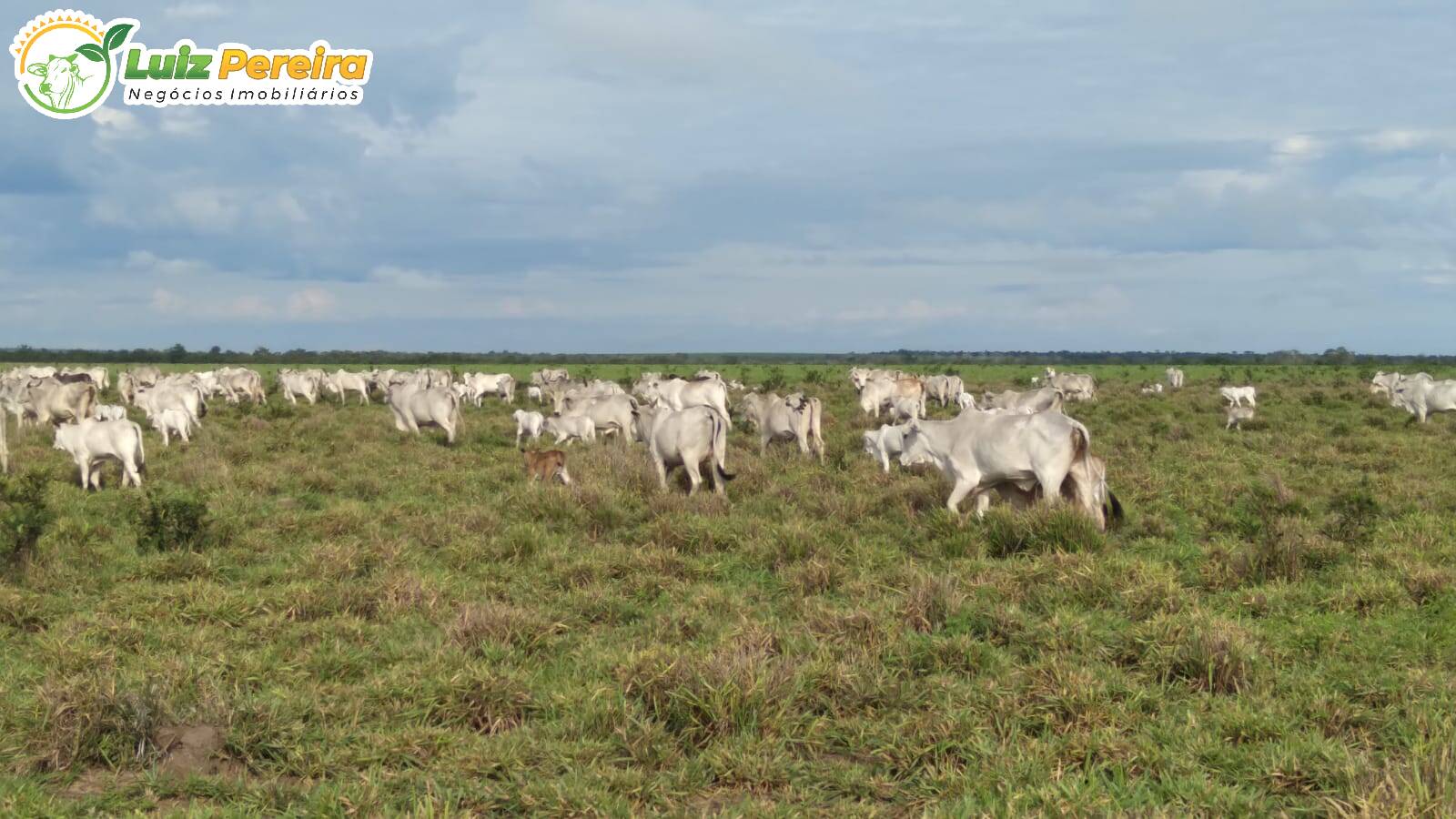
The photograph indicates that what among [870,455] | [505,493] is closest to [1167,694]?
[505,493]

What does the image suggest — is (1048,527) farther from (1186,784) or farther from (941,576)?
(1186,784)

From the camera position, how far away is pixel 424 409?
24.0 m

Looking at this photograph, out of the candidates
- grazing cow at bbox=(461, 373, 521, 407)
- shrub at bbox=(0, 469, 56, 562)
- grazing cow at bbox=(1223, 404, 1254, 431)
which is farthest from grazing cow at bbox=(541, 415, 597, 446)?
grazing cow at bbox=(1223, 404, 1254, 431)

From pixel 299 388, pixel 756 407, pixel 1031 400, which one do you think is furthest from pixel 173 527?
pixel 299 388

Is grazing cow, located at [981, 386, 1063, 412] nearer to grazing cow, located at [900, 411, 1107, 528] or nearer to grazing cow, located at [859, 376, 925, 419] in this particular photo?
grazing cow, located at [859, 376, 925, 419]

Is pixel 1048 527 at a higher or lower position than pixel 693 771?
higher

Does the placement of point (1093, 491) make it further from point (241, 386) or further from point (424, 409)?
point (241, 386)

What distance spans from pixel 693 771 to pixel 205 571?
6.34 meters

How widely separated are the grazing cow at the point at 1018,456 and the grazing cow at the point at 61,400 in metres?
22.3

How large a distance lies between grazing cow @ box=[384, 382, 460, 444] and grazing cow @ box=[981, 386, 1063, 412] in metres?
12.3

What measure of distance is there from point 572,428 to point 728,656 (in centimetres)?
1620

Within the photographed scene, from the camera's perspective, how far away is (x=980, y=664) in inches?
265

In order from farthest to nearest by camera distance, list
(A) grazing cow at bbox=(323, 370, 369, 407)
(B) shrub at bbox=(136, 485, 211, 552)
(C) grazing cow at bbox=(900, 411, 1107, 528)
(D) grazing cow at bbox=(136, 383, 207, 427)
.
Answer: (A) grazing cow at bbox=(323, 370, 369, 407), (D) grazing cow at bbox=(136, 383, 207, 427), (C) grazing cow at bbox=(900, 411, 1107, 528), (B) shrub at bbox=(136, 485, 211, 552)

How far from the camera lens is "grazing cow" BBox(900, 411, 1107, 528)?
10792mm
